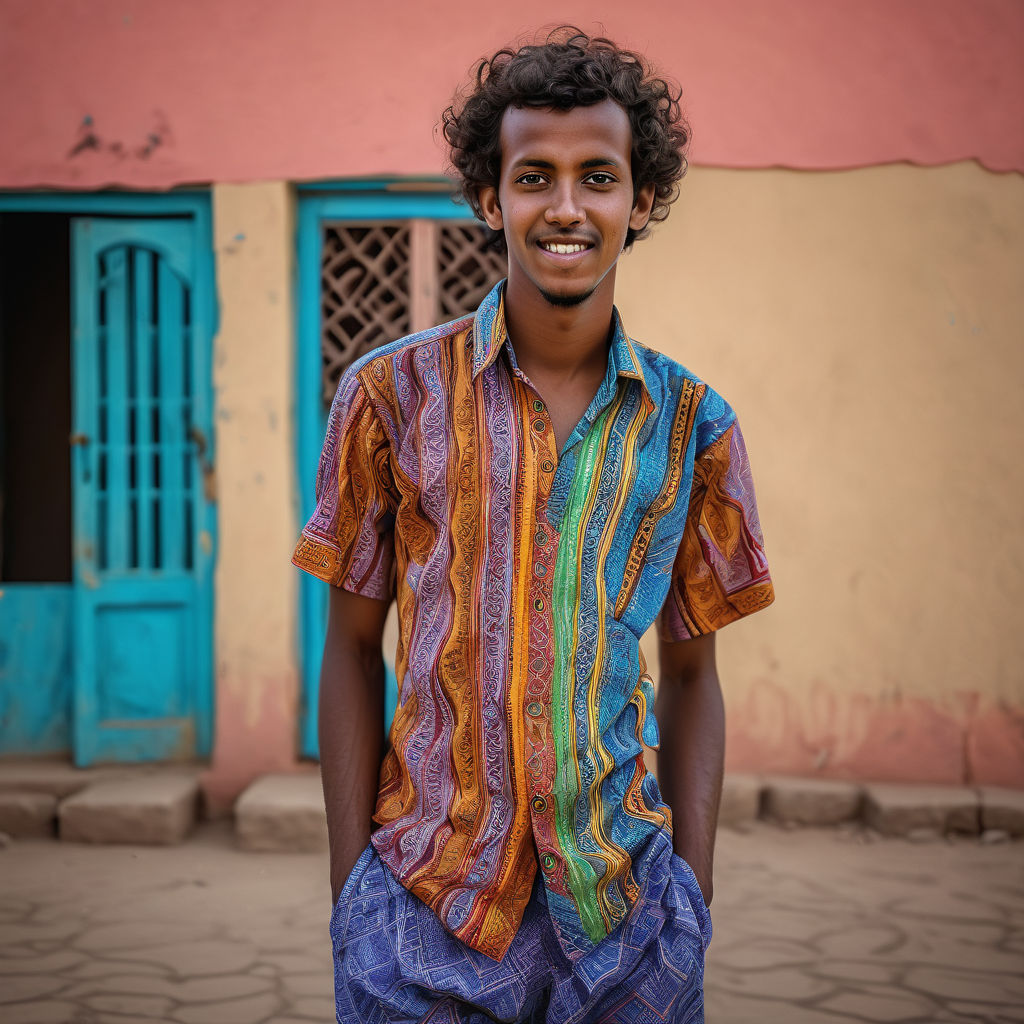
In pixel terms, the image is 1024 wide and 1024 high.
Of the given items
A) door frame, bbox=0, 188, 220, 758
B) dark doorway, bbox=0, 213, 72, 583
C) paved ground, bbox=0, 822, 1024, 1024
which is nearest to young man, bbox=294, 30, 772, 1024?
paved ground, bbox=0, 822, 1024, 1024

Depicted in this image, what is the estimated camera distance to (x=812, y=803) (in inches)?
188

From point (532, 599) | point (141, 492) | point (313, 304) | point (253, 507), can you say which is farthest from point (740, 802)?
point (532, 599)

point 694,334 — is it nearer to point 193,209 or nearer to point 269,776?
point 193,209

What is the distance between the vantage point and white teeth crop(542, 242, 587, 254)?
4.94 ft

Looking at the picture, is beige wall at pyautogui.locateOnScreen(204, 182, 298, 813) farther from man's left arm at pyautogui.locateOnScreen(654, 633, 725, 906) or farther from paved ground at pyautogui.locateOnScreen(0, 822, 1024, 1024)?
man's left arm at pyautogui.locateOnScreen(654, 633, 725, 906)

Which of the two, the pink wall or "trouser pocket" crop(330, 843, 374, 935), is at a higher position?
the pink wall

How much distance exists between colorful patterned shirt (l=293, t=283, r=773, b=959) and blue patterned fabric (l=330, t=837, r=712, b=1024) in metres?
0.03

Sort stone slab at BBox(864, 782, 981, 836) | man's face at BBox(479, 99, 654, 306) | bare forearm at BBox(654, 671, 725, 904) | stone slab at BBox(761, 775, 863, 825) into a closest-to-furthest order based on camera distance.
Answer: man's face at BBox(479, 99, 654, 306) < bare forearm at BBox(654, 671, 725, 904) < stone slab at BBox(864, 782, 981, 836) < stone slab at BBox(761, 775, 863, 825)

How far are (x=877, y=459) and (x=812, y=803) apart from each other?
1537mm

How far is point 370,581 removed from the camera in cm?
159

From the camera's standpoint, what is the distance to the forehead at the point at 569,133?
4.99 feet

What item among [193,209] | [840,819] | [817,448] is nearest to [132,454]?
[193,209]

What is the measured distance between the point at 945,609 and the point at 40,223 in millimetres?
5719

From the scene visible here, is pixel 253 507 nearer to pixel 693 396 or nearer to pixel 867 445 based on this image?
pixel 867 445
